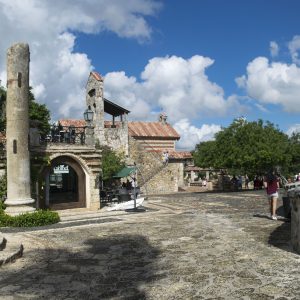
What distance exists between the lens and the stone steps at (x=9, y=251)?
8.12 metres

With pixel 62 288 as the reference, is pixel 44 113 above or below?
above

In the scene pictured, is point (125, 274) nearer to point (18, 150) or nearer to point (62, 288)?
point (62, 288)

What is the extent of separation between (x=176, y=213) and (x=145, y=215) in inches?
53.4

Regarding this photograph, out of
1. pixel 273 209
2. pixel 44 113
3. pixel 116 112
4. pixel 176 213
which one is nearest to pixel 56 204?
pixel 176 213

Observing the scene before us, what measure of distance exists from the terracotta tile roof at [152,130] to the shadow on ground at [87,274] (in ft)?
112

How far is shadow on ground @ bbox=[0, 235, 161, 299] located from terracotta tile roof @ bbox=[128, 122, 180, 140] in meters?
34.0

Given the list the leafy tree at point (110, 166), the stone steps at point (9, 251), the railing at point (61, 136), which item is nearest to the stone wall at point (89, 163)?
the railing at point (61, 136)

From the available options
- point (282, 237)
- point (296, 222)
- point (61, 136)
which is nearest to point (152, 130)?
point (61, 136)

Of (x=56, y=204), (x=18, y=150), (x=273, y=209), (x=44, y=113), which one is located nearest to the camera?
(x=273, y=209)

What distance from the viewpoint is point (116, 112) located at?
3819 centimetres

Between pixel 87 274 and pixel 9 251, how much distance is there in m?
2.44

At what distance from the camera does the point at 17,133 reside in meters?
15.2

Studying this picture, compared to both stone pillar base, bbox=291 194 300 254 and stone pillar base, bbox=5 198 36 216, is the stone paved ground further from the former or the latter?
stone pillar base, bbox=5 198 36 216

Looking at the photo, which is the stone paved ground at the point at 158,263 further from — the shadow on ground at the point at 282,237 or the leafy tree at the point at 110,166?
the leafy tree at the point at 110,166
